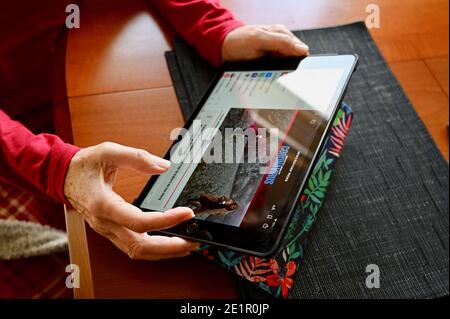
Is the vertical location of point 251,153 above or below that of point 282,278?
above

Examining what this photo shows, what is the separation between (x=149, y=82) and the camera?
631 millimetres

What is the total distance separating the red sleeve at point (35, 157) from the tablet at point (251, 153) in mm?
98

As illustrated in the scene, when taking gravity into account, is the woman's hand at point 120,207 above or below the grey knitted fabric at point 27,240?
above

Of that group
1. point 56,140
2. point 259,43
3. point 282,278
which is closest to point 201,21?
point 259,43

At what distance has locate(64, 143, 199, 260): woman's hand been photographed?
44 centimetres

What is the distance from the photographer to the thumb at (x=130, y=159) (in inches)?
17.3

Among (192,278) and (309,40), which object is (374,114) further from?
(192,278)

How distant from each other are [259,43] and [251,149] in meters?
0.22

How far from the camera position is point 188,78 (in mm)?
648

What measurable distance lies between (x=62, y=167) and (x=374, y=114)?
1.37ft

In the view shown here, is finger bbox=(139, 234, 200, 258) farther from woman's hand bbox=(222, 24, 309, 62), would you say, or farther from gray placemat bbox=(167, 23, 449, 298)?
woman's hand bbox=(222, 24, 309, 62)

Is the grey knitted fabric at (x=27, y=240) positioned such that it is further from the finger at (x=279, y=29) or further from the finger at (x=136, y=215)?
the finger at (x=279, y=29)

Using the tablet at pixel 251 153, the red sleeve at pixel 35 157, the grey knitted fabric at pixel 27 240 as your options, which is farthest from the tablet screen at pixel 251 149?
the grey knitted fabric at pixel 27 240

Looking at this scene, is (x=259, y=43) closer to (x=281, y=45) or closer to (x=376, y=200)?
(x=281, y=45)
